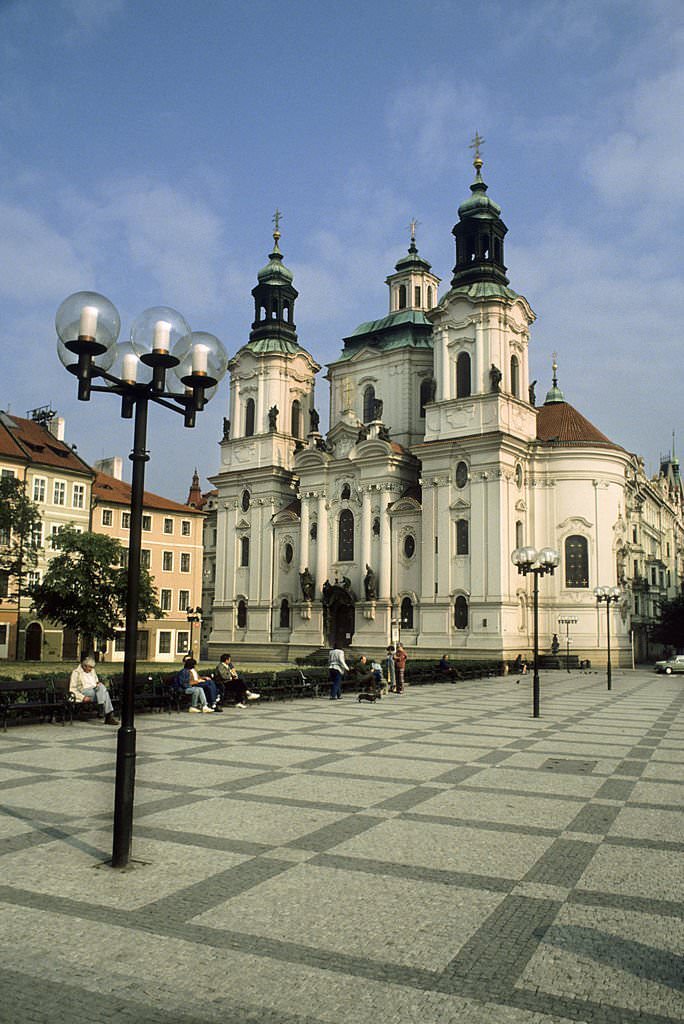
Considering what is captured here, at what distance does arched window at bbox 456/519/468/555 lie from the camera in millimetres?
57062

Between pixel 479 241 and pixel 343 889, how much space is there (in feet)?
194

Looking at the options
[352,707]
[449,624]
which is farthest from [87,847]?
[449,624]

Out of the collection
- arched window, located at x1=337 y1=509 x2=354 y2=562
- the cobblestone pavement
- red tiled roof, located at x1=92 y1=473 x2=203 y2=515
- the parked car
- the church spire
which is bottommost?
the parked car

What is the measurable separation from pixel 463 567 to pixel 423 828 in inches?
1874

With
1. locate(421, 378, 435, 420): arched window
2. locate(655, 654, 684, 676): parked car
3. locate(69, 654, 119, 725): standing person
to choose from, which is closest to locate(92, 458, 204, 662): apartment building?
locate(421, 378, 435, 420): arched window

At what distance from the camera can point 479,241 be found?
201 ft

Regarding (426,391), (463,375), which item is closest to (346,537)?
(426,391)

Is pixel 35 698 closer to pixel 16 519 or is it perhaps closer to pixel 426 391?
pixel 16 519

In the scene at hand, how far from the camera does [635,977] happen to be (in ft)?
18.1

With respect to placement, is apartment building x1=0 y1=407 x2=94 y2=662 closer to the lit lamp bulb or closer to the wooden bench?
the wooden bench

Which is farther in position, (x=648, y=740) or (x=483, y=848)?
(x=648, y=740)

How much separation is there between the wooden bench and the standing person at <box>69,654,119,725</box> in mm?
332

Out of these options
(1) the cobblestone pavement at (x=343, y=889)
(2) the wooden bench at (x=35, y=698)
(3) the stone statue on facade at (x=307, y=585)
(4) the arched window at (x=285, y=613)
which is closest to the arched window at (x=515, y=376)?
(3) the stone statue on facade at (x=307, y=585)

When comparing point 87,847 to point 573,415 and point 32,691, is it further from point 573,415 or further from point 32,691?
point 573,415
